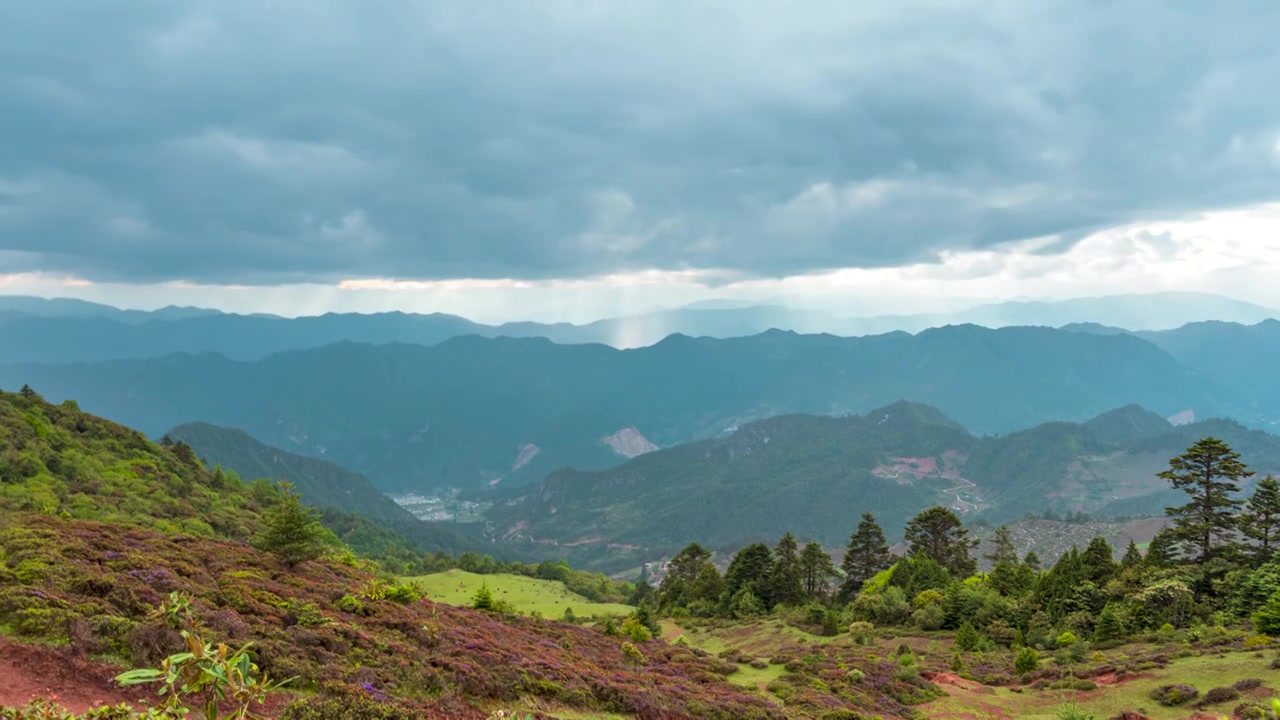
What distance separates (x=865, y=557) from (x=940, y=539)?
777cm

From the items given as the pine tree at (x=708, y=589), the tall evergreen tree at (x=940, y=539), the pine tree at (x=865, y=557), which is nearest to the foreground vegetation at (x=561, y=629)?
the pine tree at (x=708, y=589)

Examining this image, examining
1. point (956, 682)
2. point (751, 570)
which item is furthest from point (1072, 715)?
point (751, 570)

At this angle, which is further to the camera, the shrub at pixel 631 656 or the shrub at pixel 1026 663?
the shrub at pixel 1026 663

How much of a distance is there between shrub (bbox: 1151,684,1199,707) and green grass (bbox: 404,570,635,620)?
40.0 m

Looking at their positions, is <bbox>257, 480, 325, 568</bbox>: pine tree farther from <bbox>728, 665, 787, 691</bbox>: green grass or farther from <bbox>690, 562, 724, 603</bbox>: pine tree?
<bbox>690, 562, 724, 603</bbox>: pine tree

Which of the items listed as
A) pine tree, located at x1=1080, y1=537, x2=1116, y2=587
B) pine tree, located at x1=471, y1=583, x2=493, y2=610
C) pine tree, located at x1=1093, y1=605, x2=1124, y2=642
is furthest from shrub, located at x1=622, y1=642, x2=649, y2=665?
pine tree, located at x1=1080, y1=537, x2=1116, y2=587

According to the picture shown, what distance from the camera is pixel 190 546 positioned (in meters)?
26.3

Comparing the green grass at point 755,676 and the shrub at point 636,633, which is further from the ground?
the green grass at point 755,676

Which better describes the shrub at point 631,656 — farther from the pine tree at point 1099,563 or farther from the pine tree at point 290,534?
the pine tree at point 1099,563

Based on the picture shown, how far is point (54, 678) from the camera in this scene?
46.3ft

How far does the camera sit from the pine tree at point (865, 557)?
67.3 metres

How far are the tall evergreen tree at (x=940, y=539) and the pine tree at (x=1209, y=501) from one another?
90.5ft

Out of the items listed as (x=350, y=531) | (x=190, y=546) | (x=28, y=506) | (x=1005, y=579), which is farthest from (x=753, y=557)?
(x=350, y=531)

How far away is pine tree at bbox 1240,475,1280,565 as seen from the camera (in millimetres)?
35594
